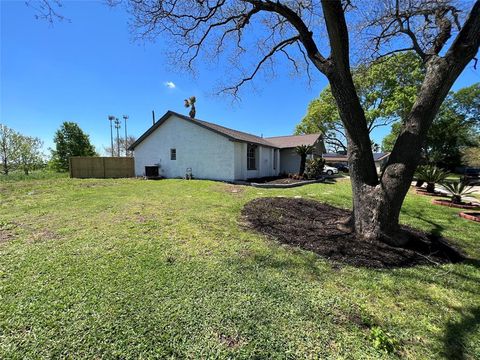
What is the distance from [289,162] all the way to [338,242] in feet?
58.1

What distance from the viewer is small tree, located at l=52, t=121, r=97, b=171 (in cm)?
3394

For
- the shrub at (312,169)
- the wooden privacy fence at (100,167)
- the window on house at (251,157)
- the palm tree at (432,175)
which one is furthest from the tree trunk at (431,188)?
the wooden privacy fence at (100,167)

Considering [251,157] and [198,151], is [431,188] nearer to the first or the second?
[251,157]

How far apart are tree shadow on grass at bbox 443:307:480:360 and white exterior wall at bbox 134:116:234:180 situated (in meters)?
11.6

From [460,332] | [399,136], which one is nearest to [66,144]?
[399,136]

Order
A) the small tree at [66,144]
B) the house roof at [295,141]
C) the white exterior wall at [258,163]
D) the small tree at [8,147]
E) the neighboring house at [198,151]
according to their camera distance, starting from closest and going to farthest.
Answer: the neighboring house at [198,151] → the white exterior wall at [258,163] → the house roof at [295,141] → the small tree at [8,147] → the small tree at [66,144]

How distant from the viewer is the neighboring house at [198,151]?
13.8 metres

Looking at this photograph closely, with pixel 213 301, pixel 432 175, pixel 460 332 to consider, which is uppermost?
pixel 432 175

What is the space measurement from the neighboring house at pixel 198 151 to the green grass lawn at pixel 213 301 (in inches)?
384

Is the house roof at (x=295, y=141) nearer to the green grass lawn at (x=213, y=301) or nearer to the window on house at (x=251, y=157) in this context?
the window on house at (x=251, y=157)

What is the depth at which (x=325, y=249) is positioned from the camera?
3.91 metres

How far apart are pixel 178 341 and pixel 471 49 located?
5415mm

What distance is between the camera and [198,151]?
48.3 feet

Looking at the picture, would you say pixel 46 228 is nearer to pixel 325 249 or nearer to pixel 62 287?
pixel 62 287
